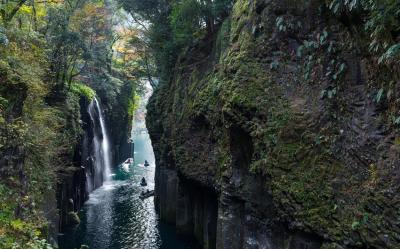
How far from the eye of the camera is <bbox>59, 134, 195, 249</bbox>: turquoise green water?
22.0m

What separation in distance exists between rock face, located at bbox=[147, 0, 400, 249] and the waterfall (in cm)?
2190

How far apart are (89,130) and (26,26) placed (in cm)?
1348

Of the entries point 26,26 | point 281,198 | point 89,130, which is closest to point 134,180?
point 89,130

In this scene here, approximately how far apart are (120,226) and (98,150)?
15619 mm

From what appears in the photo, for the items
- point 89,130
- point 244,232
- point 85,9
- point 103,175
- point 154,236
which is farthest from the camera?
point 103,175

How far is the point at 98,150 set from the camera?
3944cm

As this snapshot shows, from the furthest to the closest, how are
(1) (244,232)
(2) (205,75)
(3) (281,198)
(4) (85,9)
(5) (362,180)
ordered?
(4) (85,9)
(2) (205,75)
(1) (244,232)
(3) (281,198)
(5) (362,180)

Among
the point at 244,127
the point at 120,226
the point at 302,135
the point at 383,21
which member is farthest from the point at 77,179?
the point at 383,21

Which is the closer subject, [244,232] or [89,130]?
[244,232]

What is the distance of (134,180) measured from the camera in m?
43.7

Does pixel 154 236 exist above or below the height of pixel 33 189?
below

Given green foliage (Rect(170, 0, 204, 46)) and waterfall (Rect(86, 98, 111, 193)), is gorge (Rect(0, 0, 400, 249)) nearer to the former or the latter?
green foliage (Rect(170, 0, 204, 46))

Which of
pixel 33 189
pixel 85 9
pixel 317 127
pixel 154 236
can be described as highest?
pixel 85 9

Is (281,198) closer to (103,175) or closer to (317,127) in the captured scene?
(317,127)
